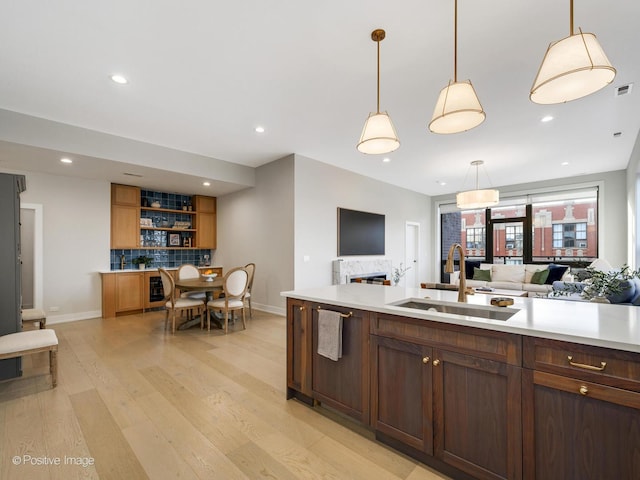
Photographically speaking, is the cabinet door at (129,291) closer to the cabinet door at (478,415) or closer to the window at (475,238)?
the cabinet door at (478,415)

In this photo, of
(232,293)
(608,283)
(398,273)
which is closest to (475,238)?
(398,273)

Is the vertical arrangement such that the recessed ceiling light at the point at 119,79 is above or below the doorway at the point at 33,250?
above

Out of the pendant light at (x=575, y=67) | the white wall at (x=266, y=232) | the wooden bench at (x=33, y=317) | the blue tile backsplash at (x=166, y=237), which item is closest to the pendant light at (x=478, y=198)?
the white wall at (x=266, y=232)

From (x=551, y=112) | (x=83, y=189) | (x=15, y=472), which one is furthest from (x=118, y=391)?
(x=551, y=112)

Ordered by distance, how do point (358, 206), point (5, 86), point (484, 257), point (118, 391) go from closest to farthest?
point (118, 391), point (5, 86), point (358, 206), point (484, 257)

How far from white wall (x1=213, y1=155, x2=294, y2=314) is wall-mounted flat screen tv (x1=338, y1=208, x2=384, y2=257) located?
50.2 inches

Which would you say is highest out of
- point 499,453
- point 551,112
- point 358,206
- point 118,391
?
point 551,112

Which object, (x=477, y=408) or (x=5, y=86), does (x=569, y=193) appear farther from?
(x=5, y=86)

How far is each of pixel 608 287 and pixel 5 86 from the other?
677 centimetres

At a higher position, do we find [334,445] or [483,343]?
[483,343]

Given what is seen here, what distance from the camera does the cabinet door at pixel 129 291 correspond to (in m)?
5.54

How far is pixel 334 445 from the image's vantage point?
1.92 metres

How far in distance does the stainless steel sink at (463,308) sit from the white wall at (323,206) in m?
3.34

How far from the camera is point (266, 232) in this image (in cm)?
592
